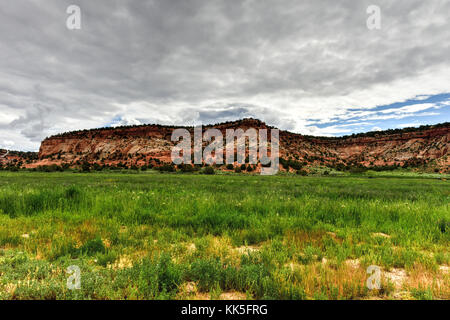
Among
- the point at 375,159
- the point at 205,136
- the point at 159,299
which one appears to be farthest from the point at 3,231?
the point at 375,159

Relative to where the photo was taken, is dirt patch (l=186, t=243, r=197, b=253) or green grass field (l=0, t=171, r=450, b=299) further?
dirt patch (l=186, t=243, r=197, b=253)

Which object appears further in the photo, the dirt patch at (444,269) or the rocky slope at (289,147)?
the rocky slope at (289,147)

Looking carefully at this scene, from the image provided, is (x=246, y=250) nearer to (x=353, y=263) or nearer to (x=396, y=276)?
(x=353, y=263)

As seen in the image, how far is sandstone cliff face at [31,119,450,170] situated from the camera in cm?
8800

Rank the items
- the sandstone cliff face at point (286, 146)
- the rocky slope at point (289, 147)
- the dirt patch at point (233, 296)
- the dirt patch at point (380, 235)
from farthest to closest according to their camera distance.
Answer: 1. the sandstone cliff face at point (286, 146)
2. the rocky slope at point (289, 147)
3. the dirt patch at point (380, 235)
4. the dirt patch at point (233, 296)

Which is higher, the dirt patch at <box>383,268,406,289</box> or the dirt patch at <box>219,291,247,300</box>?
the dirt patch at <box>219,291,247,300</box>

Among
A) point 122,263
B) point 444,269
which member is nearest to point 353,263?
point 444,269

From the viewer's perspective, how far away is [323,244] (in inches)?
170

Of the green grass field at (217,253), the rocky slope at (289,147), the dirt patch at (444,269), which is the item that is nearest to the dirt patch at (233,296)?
the green grass field at (217,253)

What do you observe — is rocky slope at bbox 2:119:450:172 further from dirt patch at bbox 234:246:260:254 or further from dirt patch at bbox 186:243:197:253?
dirt patch at bbox 186:243:197:253

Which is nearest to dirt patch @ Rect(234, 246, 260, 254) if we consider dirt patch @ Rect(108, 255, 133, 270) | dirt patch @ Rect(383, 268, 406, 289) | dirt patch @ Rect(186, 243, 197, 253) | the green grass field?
the green grass field

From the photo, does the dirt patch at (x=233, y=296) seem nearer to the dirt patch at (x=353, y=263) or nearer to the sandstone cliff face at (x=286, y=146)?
the dirt patch at (x=353, y=263)

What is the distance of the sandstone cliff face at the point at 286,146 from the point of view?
88.0 metres

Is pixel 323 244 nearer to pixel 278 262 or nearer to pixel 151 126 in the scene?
pixel 278 262
